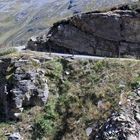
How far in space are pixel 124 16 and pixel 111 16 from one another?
3.70 feet

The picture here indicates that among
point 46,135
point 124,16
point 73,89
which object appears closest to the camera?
point 46,135

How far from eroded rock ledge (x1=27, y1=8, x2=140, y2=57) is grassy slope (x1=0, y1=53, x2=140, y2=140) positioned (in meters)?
5.88

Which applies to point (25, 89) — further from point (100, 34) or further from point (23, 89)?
point (100, 34)

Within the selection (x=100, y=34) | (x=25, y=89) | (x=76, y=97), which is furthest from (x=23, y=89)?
(x=100, y=34)

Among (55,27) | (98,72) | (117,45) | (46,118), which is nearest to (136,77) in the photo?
(98,72)

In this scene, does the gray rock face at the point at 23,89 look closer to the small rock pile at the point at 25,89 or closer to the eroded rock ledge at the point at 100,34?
the small rock pile at the point at 25,89

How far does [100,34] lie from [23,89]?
32.8 feet

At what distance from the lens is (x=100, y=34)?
4012 cm

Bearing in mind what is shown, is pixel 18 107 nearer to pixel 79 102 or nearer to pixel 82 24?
pixel 79 102

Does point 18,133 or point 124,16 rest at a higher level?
point 124,16

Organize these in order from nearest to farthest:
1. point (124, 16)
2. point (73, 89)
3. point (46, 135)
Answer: point (46, 135), point (73, 89), point (124, 16)

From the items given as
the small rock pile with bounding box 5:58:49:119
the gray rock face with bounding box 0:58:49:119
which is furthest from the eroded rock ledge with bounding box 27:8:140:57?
the small rock pile with bounding box 5:58:49:119

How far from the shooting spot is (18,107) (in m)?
31.9

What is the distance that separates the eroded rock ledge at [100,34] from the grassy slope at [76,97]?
19.3 feet
